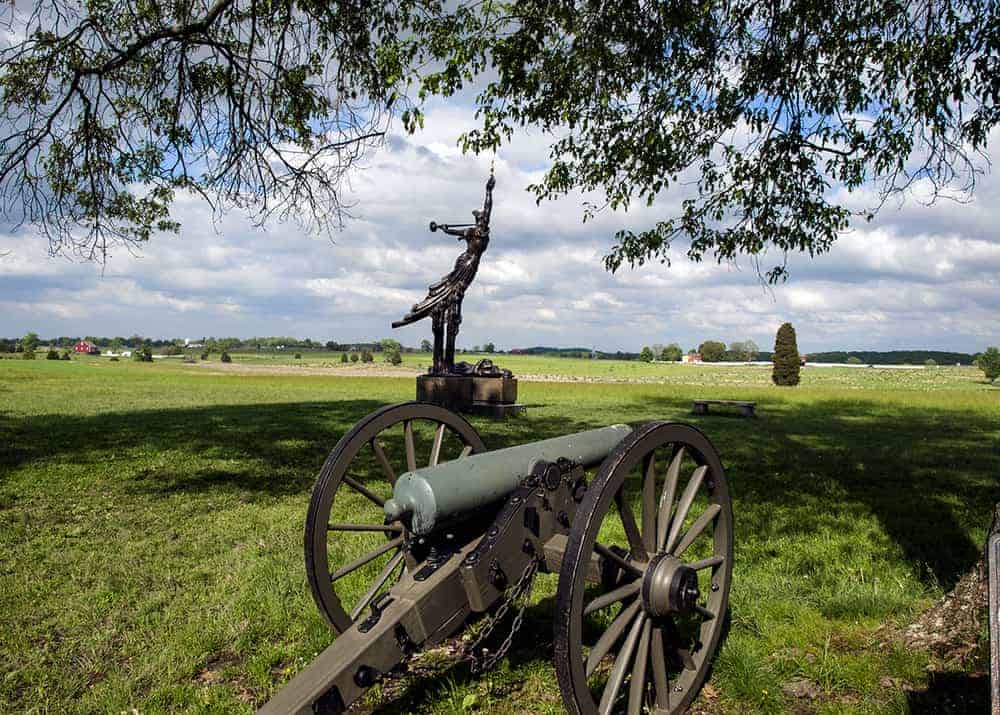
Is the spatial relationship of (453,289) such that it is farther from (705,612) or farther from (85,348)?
(85,348)

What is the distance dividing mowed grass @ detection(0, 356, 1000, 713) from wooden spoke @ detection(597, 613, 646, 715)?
2.12 feet

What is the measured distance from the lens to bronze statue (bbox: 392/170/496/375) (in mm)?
15367

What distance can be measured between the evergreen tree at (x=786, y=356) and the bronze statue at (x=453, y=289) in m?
28.2

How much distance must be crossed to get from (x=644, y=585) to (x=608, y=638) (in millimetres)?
320

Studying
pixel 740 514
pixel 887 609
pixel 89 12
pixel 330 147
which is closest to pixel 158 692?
pixel 887 609

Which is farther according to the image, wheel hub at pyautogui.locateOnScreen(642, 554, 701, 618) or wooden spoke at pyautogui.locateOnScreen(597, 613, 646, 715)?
wheel hub at pyautogui.locateOnScreen(642, 554, 701, 618)

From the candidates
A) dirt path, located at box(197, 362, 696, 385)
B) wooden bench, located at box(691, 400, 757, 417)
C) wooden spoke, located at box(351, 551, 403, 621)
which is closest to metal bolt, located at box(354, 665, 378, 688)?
wooden spoke, located at box(351, 551, 403, 621)

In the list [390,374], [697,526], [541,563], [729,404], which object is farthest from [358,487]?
[390,374]

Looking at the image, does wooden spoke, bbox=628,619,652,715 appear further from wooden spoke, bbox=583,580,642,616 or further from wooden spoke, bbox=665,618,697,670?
wooden spoke, bbox=665,618,697,670

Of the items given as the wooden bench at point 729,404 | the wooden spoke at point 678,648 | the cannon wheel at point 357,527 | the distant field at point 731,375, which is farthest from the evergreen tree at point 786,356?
the wooden spoke at point 678,648

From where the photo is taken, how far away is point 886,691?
3309 mm

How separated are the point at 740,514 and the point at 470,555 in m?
4.68

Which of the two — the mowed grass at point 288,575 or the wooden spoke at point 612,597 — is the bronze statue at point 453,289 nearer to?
the mowed grass at point 288,575

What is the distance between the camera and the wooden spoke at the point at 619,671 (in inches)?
104
